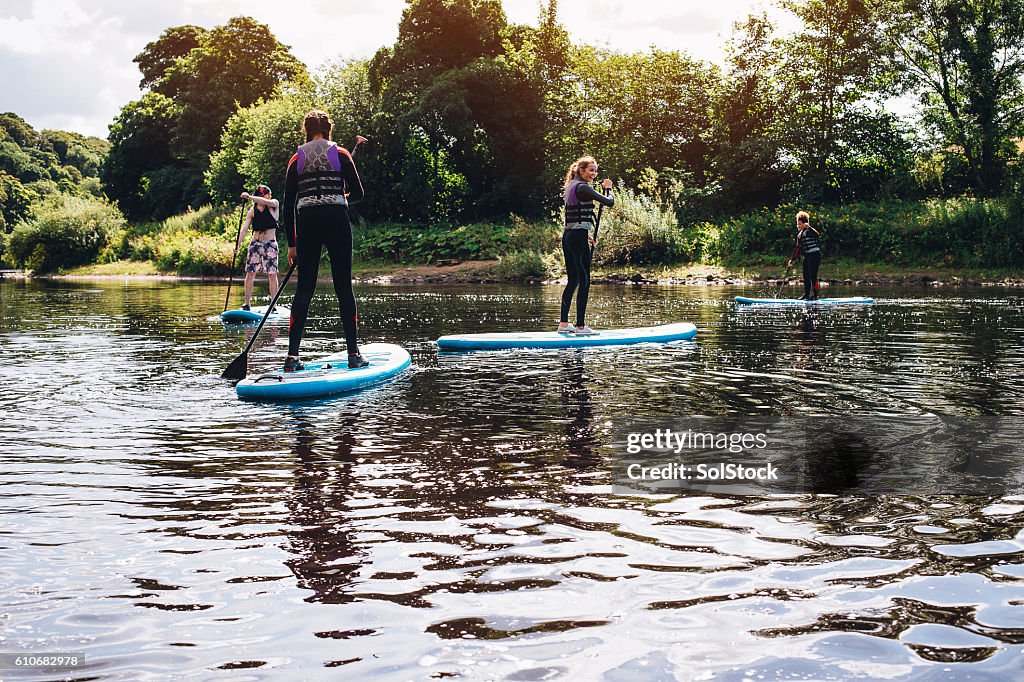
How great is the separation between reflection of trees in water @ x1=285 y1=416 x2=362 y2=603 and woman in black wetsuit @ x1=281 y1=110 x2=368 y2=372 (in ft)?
8.32

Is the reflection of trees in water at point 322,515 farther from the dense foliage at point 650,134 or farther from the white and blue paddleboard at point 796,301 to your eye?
the dense foliage at point 650,134

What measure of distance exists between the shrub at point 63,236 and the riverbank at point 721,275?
39.1 feet

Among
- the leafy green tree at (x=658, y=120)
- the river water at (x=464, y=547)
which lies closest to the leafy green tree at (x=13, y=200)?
the leafy green tree at (x=658, y=120)

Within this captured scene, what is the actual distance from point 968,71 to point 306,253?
35963 millimetres

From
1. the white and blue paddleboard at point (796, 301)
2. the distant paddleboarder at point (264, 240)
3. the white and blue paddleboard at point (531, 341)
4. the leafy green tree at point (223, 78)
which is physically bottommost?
the white and blue paddleboard at point (531, 341)

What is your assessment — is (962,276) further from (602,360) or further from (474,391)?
(474,391)

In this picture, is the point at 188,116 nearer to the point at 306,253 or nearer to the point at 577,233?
the point at 577,233

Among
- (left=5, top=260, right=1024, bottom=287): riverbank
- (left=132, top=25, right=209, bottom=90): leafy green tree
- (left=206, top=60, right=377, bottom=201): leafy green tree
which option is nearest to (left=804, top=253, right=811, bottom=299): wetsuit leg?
(left=5, top=260, right=1024, bottom=287): riverbank

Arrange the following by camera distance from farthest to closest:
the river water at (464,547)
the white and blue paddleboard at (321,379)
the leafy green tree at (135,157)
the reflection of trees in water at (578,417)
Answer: the leafy green tree at (135,157), the white and blue paddleboard at (321,379), the reflection of trees in water at (578,417), the river water at (464,547)

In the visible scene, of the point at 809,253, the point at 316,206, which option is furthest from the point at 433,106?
the point at 316,206

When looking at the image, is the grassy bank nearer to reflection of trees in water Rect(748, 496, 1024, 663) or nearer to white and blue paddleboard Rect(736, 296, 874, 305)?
white and blue paddleboard Rect(736, 296, 874, 305)

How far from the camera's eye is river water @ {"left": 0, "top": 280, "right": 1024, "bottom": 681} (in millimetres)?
3055

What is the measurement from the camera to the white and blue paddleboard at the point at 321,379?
8.12 m

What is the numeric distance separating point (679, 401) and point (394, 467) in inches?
127
